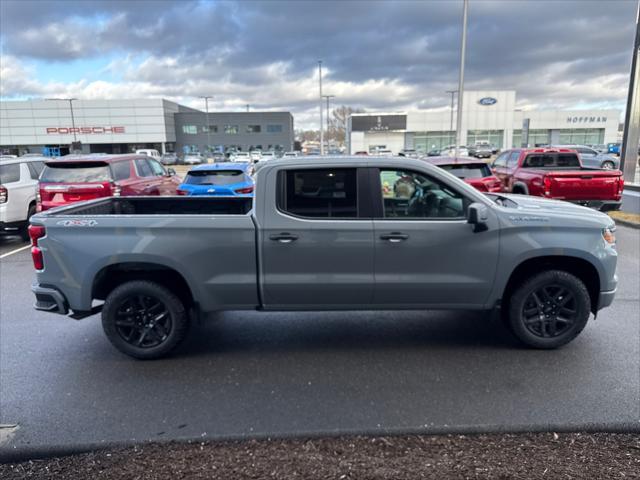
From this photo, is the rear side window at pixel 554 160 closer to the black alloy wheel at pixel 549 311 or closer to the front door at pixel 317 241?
the black alloy wheel at pixel 549 311

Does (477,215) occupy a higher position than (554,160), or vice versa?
(554,160)

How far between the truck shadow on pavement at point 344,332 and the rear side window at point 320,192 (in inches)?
54.8

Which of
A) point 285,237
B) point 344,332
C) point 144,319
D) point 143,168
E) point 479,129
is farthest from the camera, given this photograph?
point 479,129

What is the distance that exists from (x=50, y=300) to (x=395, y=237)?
10.5 ft

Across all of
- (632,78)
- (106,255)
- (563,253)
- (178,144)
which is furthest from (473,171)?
(178,144)

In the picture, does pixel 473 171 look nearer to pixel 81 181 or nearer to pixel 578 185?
pixel 578 185

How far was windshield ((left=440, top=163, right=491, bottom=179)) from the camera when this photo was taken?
33.4 feet

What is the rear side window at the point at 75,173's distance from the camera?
8898 millimetres

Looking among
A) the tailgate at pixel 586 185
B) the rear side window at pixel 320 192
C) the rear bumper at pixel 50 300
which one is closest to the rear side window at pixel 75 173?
Result: the rear bumper at pixel 50 300

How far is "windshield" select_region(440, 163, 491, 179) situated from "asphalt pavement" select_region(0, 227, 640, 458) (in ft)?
17.6

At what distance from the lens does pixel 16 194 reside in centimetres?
941

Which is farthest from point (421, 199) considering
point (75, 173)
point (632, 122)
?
point (632, 122)

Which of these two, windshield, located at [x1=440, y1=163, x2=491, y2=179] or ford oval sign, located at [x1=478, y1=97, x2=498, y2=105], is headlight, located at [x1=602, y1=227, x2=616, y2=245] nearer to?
windshield, located at [x1=440, y1=163, x2=491, y2=179]

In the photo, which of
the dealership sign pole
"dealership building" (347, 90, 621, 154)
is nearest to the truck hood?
the dealership sign pole
